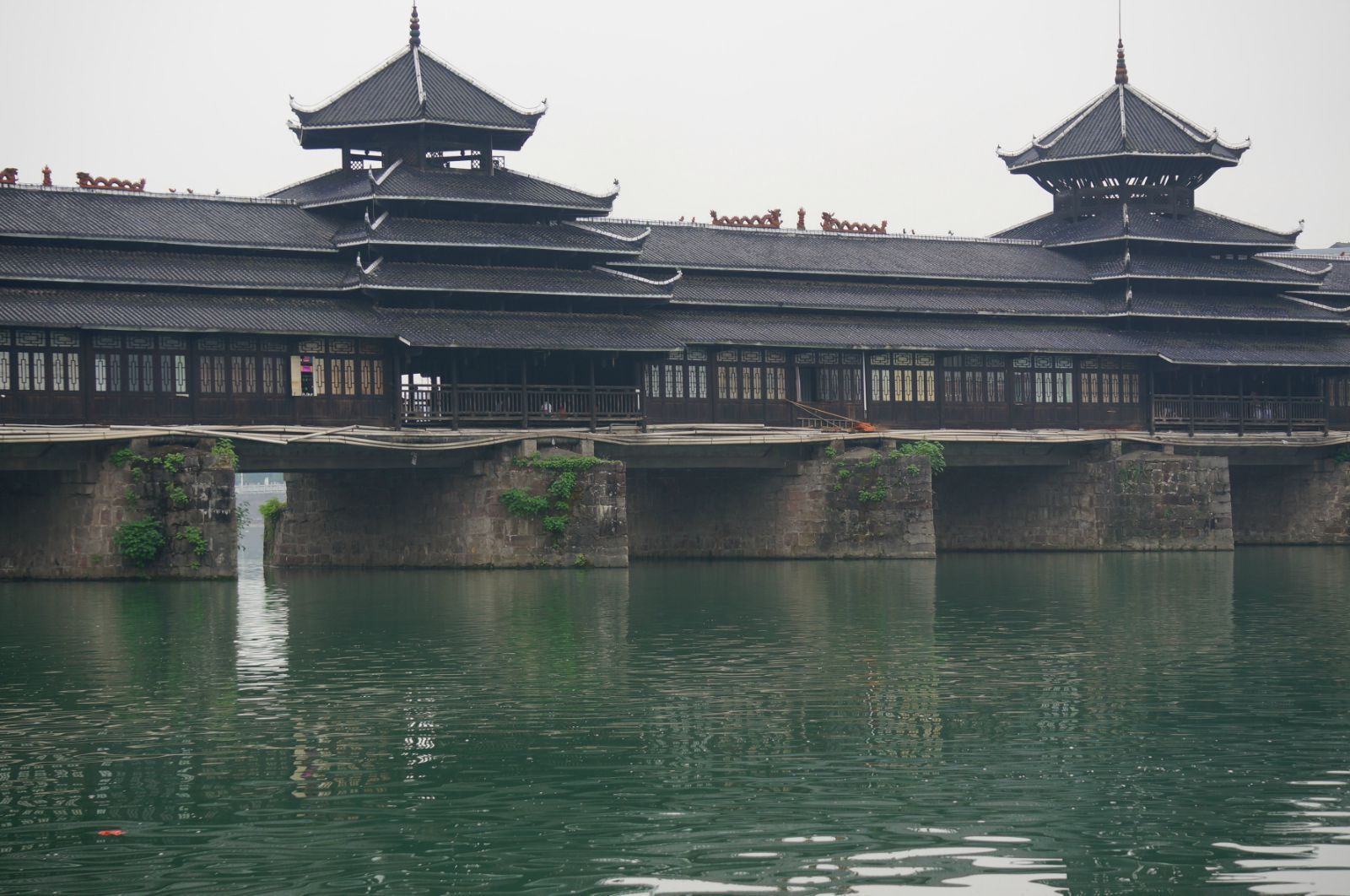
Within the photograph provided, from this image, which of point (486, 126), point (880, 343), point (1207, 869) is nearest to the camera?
point (1207, 869)

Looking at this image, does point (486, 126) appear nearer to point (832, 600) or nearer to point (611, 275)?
point (611, 275)

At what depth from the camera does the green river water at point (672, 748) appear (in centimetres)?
1981

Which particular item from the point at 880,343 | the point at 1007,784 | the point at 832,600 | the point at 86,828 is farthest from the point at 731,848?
the point at 880,343

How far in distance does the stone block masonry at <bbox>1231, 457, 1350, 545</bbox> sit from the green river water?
108 feet

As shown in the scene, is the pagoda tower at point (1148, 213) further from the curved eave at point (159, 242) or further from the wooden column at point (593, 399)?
the curved eave at point (159, 242)

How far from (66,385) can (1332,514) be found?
50.0 m

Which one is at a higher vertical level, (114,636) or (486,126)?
(486,126)

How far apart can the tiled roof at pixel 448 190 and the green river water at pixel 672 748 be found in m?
23.6

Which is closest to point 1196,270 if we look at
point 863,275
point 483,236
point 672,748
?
point 863,275

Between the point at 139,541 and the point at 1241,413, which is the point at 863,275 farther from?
the point at 139,541

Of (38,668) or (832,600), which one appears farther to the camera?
(832,600)

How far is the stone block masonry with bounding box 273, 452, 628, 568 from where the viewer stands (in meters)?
59.4

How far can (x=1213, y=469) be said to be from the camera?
238ft

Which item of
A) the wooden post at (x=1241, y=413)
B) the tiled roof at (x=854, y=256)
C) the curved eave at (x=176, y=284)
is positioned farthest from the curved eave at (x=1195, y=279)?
the curved eave at (x=176, y=284)
